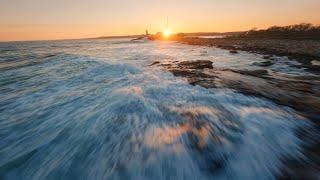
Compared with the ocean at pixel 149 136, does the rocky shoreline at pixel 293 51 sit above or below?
below

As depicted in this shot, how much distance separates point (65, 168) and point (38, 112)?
347cm

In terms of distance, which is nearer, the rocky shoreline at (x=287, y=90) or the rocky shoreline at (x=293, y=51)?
the rocky shoreline at (x=287, y=90)

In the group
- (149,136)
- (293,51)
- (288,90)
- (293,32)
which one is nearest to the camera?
(149,136)

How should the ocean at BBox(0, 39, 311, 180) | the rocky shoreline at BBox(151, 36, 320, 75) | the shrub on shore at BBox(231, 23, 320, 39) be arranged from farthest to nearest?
the shrub on shore at BBox(231, 23, 320, 39) → the rocky shoreline at BBox(151, 36, 320, 75) → the ocean at BBox(0, 39, 311, 180)

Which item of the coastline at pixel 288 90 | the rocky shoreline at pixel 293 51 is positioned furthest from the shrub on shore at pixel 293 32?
the coastline at pixel 288 90

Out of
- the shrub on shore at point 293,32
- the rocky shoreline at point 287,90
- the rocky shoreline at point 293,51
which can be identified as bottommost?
the shrub on shore at point 293,32

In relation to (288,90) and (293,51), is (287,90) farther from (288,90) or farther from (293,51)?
(293,51)

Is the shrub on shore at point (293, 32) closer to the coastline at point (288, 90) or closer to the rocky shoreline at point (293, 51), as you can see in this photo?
the rocky shoreline at point (293, 51)

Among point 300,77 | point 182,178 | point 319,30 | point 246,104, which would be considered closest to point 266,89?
point 246,104

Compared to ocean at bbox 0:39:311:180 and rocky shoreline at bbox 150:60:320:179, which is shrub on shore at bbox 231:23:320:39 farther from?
ocean at bbox 0:39:311:180

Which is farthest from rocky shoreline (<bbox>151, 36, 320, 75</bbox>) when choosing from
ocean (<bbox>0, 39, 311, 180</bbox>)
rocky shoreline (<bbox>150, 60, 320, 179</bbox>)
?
ocean (<bbox>0, 39, 311, 180</bbox>)

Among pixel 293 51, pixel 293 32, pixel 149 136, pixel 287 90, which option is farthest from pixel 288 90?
pixel 293 32

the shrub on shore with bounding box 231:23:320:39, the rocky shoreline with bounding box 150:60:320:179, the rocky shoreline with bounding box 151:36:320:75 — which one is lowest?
the shrub on shore with bounding box 231:23:320:39

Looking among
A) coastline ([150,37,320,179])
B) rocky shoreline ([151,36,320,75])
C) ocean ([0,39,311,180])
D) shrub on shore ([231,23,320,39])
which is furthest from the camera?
shrub on shore ([231,23,320,39])
